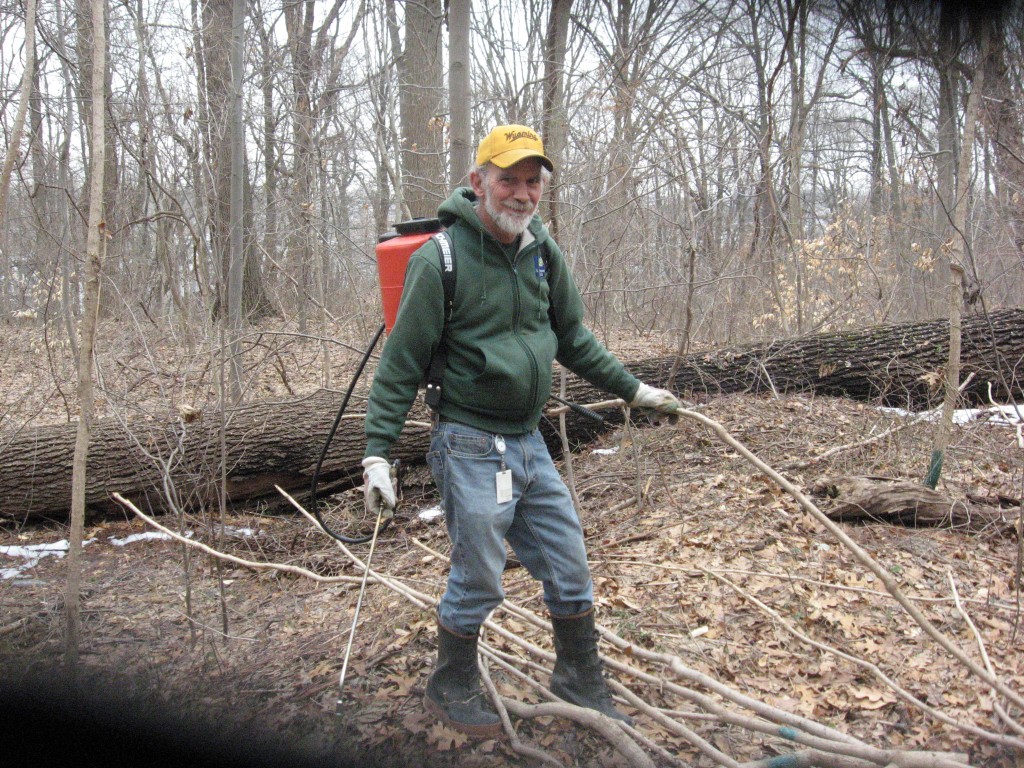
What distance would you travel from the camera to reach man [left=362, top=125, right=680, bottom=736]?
8.11 feet

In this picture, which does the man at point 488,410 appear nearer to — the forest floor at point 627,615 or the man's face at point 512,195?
the man's face at point 512,195

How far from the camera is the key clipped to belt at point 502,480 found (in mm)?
2520

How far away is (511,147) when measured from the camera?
8.10 feet

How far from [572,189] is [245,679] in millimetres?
5708

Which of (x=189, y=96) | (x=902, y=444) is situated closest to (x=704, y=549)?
(x=902, y=444)

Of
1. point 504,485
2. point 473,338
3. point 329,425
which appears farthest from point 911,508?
point 329,425

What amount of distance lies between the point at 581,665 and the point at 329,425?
3705 mm

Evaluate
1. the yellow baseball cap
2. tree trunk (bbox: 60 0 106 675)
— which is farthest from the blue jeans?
tree trunk (bbox: 60 0 106 675)

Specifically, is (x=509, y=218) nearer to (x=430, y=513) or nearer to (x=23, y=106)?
(x=23, y=106)

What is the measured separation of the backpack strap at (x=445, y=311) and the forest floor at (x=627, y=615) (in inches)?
50.6

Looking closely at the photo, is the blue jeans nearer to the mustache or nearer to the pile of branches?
the pile of branches

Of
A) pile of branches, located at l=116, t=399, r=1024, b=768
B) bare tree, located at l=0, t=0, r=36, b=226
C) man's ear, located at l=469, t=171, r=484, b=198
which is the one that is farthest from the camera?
bare tree, located at l=0, t=0, r=36, b=226

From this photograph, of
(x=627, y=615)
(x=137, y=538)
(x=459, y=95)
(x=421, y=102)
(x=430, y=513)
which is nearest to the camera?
(x=627, y=615)

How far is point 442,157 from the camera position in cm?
816
